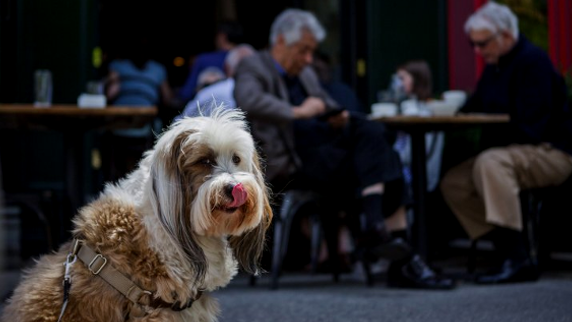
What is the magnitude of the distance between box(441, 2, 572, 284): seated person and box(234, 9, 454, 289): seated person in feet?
2.20

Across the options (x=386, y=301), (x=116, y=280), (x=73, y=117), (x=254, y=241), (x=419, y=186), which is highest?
(x=73, y=117)

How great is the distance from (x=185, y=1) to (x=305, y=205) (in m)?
12.2

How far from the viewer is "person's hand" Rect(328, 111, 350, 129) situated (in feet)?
20.2

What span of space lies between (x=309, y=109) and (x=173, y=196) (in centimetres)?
342

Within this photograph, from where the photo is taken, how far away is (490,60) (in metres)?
7.06

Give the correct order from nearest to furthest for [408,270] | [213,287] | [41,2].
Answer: [213,287], [408,270], [41,2]

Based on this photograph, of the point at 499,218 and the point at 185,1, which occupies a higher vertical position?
the point at 185,1

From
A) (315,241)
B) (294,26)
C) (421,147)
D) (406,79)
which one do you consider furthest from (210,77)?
(421,147)

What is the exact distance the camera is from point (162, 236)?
2.90 m

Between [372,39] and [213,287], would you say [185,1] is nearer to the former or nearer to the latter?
[372,39]

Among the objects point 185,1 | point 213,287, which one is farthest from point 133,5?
point 213,287

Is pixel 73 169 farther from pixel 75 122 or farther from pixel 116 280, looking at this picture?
pixel 116 280

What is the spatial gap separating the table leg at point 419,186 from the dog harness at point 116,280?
3.89 m

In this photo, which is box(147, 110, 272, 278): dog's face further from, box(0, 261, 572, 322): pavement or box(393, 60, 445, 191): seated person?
box(393, 60, 445, 191): seated person
